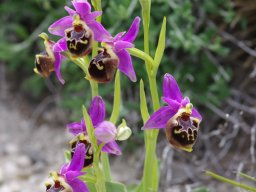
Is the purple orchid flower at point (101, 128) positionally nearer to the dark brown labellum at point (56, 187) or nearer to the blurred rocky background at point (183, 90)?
the dark brown labellum at point (56, 187)

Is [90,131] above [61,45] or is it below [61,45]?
below

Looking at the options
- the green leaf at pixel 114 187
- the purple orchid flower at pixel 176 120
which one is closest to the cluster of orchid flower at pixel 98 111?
the purple orchid flower at pixel 176 120

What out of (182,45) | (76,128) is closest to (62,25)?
(76,128)

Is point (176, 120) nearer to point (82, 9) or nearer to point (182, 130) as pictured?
point (182, 130)

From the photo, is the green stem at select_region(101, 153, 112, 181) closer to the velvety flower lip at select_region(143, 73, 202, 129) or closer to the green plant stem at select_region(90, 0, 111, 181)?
the green plant stem at select_region(90, 0, 111, 181)

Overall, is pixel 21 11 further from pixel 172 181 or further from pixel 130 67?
pixel 130 67

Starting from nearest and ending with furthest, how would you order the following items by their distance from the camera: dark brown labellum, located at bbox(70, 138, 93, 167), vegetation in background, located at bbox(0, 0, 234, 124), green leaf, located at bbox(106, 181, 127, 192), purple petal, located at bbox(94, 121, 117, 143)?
purple petal, located at bbox(94, 121, 117, 143), dark brown labellum, located at bbox(70, 138, 93, 167), green leaf, located at bbox(106, 181, 127, 192), vegetation in background, located at bbox(0, 0, 234, 124)

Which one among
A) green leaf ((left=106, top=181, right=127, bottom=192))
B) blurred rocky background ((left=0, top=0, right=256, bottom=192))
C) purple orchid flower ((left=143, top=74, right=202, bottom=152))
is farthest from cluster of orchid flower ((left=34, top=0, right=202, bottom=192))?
blurred rocky background ((left=0, top=0, right=256, bottom=192))

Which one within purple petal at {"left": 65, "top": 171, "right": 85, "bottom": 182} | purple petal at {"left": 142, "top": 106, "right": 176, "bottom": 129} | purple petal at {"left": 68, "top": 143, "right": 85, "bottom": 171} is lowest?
purple petal at {"left": 65, "top": 171, "right": 85, "bottom": 182}
